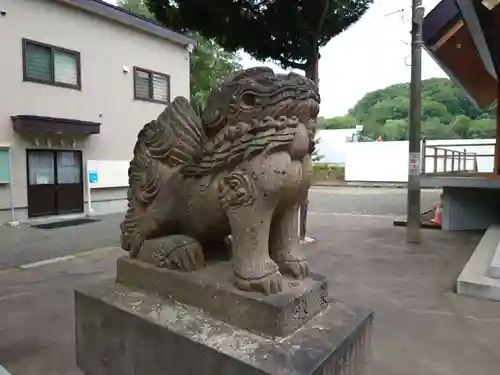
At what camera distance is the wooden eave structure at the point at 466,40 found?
17.8ft

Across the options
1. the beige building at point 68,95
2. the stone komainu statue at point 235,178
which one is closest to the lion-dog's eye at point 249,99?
the stone komainu statue at point 235,178

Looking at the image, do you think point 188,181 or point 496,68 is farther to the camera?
point 496,68

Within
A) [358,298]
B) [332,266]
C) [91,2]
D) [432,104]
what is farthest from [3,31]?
[432,104]

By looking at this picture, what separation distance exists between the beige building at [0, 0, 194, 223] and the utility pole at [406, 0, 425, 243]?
645 centimetres

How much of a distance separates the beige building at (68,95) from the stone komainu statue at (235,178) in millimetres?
6998

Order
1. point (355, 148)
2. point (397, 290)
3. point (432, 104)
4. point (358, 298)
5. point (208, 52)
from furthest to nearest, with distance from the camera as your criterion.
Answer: point (432, 104), point (355, 148), point (208, 52), point (397, 290), point (358, 298)

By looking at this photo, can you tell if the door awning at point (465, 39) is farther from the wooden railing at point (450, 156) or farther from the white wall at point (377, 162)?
the white wall at point (377, 162)

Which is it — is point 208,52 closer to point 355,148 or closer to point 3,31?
point 3,31

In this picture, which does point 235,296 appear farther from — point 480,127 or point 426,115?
point 426,115

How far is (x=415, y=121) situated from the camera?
588 centimetres

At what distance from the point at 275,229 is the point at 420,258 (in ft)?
12.5

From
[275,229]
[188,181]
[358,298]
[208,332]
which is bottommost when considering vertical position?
[358,298]

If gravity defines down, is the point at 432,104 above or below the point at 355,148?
above

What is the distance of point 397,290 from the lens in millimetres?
3670
